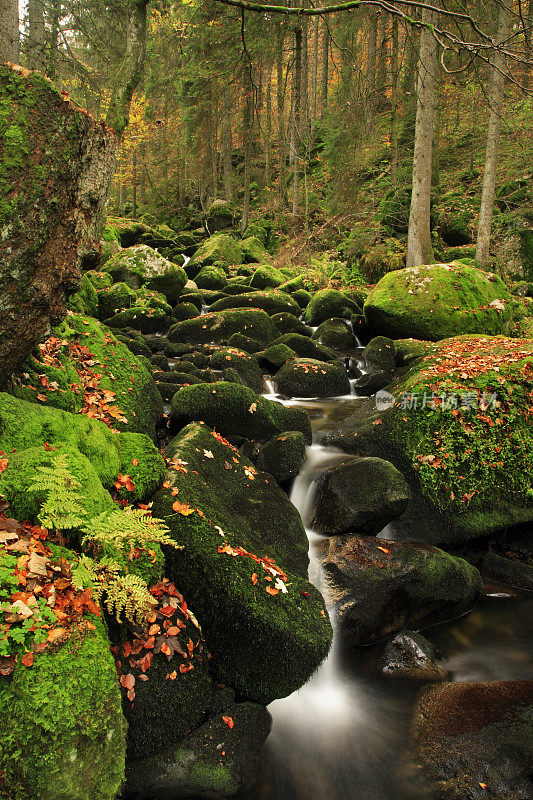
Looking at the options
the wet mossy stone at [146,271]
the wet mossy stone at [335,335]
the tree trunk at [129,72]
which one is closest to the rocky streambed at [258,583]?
the wet mossy stone at [335,335]

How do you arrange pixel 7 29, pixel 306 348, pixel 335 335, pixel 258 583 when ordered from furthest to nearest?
1. pixel 335 335
2. pixel 306 348
3. pixel 7 29
4. pixel 258 583

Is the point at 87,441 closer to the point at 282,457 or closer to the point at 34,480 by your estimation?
the point at 34,480

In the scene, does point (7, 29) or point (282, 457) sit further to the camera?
point (282, 457)

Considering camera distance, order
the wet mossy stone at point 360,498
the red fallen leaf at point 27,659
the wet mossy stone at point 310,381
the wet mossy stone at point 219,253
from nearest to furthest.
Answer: the red fallen leaf at point 27,659 → the wet mossy stone at point 360,498 → the wet mossy stone at point 310,381 → the wet mossy stone at point 219,253

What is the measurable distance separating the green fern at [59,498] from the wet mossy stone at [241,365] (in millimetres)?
6177

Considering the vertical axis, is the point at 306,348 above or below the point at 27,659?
above

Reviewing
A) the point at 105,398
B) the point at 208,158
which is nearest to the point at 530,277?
the point at 105,398

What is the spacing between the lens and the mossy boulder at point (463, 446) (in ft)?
19.4

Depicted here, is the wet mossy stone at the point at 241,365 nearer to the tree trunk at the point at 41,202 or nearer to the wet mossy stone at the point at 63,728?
the tree trunk at the point at 41,202

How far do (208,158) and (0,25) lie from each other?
77.9 feet

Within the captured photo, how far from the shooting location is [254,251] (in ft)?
77.4

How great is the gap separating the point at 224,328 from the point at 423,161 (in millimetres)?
7445

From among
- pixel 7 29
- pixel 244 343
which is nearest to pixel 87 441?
pixel 7 29

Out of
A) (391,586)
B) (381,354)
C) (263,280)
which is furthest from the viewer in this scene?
(263,280)
